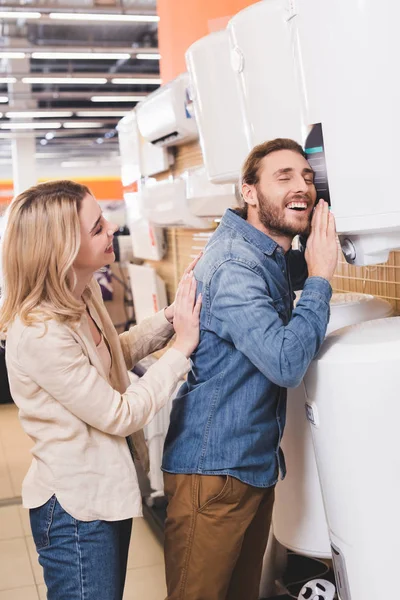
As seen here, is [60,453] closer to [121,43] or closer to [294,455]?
[294,455]

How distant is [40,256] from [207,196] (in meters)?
1.65

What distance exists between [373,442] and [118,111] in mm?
16027

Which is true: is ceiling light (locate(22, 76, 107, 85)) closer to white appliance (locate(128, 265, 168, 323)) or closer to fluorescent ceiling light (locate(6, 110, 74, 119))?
fluorescent ceiling light (locate(6, 110, 74, 119))

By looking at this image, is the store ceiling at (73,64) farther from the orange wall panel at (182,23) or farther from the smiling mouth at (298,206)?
the smiling mouth at (298,206)

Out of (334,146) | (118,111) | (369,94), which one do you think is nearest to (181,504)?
(334,146)

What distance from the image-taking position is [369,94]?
142 centimetres

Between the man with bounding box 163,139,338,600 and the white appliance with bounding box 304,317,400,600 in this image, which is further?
the man with bounding box 163,139,338,600

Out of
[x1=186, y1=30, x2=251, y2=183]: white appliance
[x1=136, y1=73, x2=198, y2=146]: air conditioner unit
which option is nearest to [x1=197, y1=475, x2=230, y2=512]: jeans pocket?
[x1=186, y1=30, x2=251, y2=183]: white appliance

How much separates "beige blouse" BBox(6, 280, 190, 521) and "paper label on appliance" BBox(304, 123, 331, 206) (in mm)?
471

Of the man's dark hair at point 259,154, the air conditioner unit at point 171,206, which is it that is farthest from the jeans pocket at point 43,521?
the air conditioner unit at point 171,206

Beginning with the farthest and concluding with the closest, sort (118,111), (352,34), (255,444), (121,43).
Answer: (118,111), (121,43), (255,444), (352,34)

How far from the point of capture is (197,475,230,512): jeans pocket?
1.72 m

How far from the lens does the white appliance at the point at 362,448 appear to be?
1494 millimetres

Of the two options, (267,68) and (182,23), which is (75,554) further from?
(182,23)
